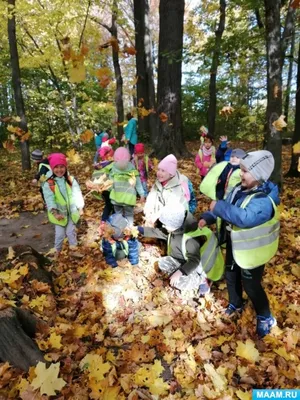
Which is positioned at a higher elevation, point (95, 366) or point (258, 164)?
point (258, 164)

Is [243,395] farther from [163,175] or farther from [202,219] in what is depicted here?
[163,175]

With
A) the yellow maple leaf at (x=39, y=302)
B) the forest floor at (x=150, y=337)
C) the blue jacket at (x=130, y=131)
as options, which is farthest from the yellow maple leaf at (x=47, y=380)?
the blue jacket at (x=130, y=131)

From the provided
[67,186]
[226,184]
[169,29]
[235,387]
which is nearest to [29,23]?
[169,29]

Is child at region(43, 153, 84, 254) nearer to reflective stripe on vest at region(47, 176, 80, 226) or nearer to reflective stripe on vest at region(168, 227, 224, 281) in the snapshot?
reflective stripe on vest at region(47, 176, 80, 226)

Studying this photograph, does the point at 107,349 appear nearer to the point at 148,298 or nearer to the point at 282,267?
the point at 148,298

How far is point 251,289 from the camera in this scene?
278 centimetres

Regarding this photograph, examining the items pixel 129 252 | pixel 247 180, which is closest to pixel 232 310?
pixel 129 252

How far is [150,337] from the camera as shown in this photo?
297 centimetres

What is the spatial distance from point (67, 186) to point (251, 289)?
2.84 m

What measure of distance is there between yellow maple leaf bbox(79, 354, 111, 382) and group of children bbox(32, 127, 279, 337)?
1.24 meters

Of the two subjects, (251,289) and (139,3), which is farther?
(139,3)

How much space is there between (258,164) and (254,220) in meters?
0.45

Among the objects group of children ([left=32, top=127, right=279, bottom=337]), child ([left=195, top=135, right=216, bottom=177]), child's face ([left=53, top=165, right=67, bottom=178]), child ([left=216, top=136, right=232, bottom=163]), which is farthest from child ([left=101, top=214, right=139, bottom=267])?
child ([left=195, top=135, right=216, bottom=177])

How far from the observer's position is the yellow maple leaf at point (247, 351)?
269cm
